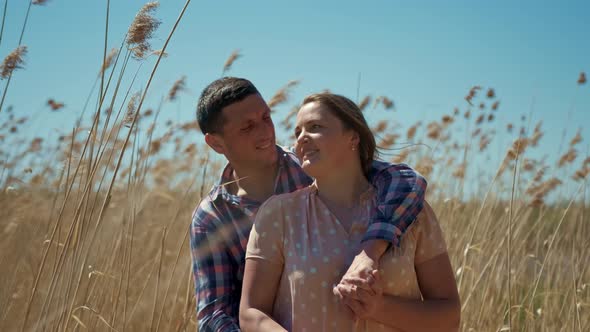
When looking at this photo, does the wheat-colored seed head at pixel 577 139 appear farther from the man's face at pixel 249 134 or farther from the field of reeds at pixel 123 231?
the man's face at pixel 249 134

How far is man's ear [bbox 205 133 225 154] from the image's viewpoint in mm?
2342

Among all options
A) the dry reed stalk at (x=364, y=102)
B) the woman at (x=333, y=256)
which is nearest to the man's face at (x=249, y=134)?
the woman at (x=333, y=256)

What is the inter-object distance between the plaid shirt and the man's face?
97 mm

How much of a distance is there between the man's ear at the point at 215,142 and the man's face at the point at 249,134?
0.11 ft

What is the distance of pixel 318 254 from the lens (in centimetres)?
173

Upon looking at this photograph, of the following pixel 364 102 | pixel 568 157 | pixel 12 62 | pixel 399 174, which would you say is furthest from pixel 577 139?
pixel 12 62

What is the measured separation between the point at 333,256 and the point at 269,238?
0.66 ft

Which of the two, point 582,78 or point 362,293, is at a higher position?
point 582,78

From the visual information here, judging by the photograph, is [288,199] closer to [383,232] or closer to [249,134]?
[383,232]

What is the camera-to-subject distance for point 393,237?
1.69m

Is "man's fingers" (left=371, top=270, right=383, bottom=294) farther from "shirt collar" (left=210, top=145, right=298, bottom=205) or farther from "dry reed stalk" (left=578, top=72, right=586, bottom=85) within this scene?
"dry reed stalk" (left=578, top=72, right=586, bottom=85)

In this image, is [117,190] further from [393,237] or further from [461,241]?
[393,237]

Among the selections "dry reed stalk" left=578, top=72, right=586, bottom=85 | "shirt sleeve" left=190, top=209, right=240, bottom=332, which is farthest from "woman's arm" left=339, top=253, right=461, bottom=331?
"dry reed stalk" left=578, top=72, right=586, bottom=85

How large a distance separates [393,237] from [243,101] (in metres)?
0.87
